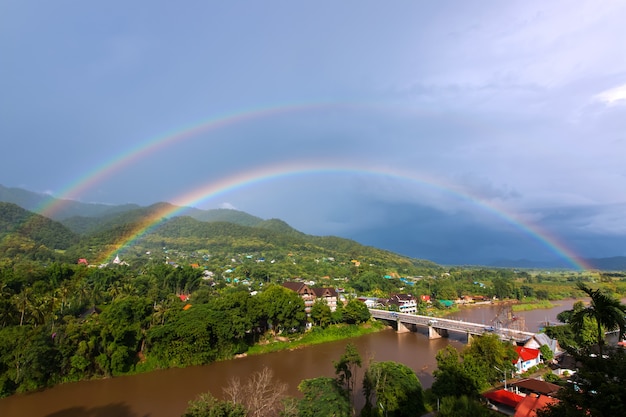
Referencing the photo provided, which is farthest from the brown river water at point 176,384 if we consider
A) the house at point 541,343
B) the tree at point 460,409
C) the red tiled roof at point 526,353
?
the tree at point 460,409

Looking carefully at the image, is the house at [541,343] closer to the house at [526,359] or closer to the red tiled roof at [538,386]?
the house at [526,359]

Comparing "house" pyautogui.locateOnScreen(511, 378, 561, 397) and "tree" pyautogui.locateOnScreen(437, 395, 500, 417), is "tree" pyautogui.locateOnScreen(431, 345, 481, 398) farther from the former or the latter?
"tree" pyautogui.locateOnScreen(437, 395, 500, 417)

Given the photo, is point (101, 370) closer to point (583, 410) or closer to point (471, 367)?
point (471, 367)

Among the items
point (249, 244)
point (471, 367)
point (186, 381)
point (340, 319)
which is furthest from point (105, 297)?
point (249, 244)

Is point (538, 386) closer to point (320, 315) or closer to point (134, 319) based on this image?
point (320, 315)

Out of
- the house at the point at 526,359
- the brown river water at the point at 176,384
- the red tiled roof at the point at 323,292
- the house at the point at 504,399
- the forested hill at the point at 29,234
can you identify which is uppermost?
the forested hill at the point at 29,234

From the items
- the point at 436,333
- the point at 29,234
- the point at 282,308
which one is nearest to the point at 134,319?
the point at 282,308

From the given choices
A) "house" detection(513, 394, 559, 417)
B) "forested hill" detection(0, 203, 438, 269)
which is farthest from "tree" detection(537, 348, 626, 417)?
"forested hill" detection(0, 203, 438, 269)
